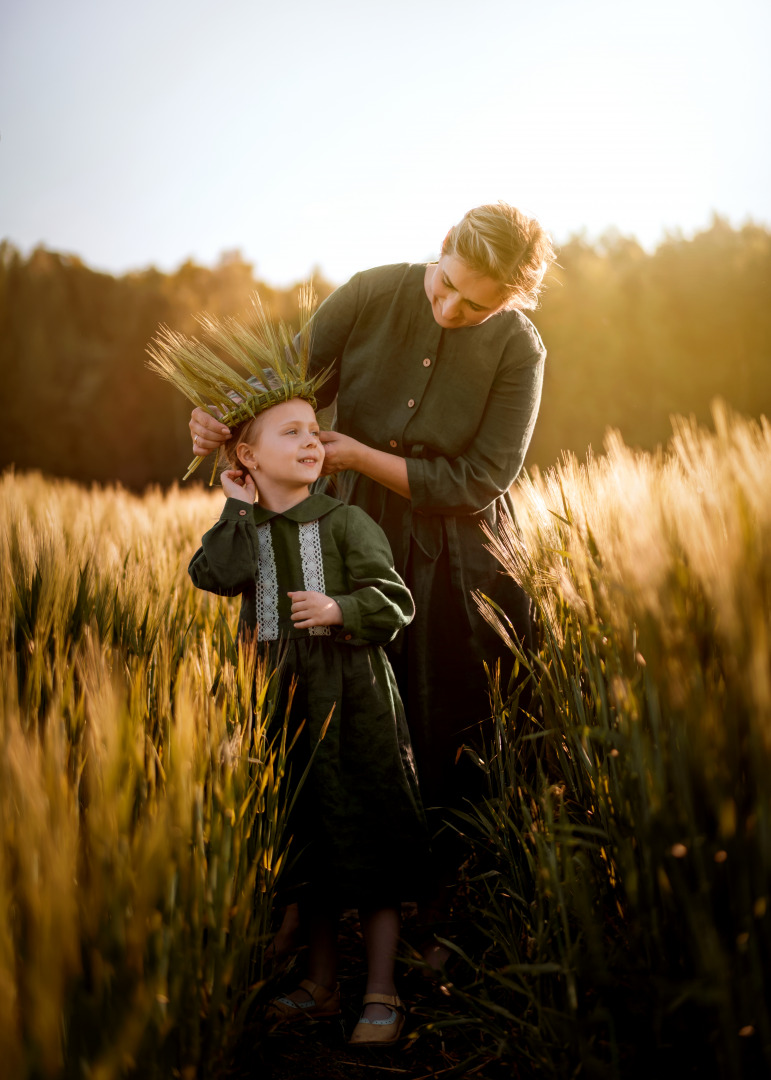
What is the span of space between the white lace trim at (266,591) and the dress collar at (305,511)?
5cm

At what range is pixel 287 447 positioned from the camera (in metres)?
2.13

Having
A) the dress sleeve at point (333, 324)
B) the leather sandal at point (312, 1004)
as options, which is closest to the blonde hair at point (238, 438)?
the dress sleeve at point (333, 324)

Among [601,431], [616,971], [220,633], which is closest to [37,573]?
[220,633]

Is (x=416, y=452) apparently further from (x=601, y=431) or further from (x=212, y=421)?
(x=601, y=431)

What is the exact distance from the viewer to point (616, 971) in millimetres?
1323

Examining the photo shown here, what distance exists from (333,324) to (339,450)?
0.56 metres

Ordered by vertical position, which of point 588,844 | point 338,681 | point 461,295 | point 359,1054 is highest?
point 461,295

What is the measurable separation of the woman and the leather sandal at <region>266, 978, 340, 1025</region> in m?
0.64

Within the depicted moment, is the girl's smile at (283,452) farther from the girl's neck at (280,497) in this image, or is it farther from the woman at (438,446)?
the woman at (438,446)

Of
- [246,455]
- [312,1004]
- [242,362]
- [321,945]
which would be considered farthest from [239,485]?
[312,1004]

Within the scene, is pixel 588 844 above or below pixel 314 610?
below

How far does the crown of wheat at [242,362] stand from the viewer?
Answer: 2197 mm

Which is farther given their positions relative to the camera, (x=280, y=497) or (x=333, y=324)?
(x=333, y=324)

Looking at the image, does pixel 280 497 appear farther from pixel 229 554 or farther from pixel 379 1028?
pixel 379 1028
